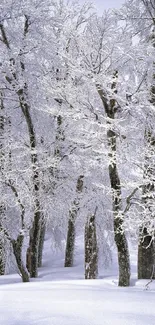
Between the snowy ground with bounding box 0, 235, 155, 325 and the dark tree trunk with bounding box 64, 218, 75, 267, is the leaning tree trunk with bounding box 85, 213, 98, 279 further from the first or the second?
the snowy ground with bounding box 0, 235, 155, 325

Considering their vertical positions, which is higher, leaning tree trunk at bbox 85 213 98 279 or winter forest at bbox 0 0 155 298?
winter forest at bbox 0 0 155 298

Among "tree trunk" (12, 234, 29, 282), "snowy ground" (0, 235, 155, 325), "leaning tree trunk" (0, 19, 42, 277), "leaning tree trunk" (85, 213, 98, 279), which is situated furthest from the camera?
"leaning tree trunk" (85, 213, 98, 279)

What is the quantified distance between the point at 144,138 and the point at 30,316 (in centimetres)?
579

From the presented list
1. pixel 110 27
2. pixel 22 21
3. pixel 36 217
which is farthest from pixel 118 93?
pixel 36 217

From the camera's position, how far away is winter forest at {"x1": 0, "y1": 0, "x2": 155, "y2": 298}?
9.38m

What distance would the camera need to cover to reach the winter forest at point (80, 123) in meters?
9.38

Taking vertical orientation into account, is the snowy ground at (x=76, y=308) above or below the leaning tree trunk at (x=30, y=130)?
below

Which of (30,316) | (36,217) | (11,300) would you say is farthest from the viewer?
(36,217)

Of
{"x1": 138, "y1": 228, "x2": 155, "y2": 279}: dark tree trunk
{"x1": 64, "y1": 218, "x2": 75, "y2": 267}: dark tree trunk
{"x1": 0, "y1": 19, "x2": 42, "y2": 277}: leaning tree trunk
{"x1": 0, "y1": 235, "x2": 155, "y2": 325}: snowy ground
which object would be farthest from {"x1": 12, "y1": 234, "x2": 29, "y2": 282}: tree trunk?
{"x1": 64, "y1": 218, "x2": 75, "y2": 267}: dark tree trunk

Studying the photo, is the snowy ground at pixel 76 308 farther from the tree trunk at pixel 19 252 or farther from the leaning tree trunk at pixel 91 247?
the leaning tree trunk at pixel 91 247

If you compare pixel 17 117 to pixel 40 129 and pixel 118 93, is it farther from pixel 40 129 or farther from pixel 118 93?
pixel 118 93

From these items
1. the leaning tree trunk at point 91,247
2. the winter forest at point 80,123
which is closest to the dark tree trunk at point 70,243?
the winter forest at point 80,123

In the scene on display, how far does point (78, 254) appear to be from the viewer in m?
22.0

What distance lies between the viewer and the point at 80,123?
10.8 m
